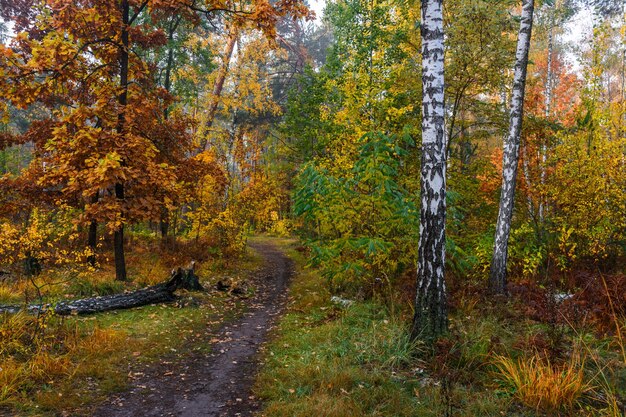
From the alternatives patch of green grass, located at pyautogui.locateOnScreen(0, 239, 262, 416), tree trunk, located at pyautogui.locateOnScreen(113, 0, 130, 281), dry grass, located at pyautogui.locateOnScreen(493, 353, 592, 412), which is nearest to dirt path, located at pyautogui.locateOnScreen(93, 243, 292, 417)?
patch of green grass, located at pyautogui.locateOnScreen(0, 239, 262, 416)

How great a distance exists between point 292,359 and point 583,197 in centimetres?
882

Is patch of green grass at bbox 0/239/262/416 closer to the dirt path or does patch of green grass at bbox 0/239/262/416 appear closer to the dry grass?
the dirt path

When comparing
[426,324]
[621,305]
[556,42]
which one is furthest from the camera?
[556,42]

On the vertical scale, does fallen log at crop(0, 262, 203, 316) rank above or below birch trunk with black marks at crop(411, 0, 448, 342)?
below

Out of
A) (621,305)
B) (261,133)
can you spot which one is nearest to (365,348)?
(621,305)

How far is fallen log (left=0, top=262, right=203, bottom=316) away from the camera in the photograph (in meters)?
7.04

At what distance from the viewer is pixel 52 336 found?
18.7 ft

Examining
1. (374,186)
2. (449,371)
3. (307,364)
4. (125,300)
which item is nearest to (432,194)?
(449,371)

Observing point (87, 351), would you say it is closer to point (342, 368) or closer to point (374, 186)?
point (342, 368)

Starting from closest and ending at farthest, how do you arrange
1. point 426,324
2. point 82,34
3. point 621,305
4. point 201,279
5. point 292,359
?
point 426,324
point 292,359
point 621,305
point 82,34
point 201,279

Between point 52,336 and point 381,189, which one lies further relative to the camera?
point 381,189

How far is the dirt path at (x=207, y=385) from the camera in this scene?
4.67 meters

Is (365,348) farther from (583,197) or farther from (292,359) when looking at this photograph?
(583,197)

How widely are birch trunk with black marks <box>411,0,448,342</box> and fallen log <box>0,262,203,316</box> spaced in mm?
5810
